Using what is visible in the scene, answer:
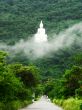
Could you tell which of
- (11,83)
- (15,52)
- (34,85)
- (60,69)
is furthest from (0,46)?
(11,83)

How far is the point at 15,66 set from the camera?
65.7m

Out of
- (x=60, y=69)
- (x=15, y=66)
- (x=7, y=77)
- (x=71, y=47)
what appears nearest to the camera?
(x=7, y=77)

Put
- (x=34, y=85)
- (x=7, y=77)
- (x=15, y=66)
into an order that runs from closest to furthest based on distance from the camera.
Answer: (x=7, y=77), (x=15, y=66), (x=34, y=85)

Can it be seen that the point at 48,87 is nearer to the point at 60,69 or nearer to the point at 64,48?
the point at 60,69

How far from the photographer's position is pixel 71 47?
632ft

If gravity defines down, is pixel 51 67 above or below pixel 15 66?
below

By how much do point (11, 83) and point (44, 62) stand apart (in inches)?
5910

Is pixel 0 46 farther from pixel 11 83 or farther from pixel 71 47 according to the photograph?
pixel 11 83

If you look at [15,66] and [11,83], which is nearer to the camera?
[11,83]

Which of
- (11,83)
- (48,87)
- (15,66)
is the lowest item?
(48,87)

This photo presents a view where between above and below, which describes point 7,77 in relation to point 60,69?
above

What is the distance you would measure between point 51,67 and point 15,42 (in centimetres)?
2576

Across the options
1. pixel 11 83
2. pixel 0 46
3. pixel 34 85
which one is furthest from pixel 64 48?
pixel 11 83

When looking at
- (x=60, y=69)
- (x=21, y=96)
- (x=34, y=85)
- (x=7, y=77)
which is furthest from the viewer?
(x=60, y=69)
